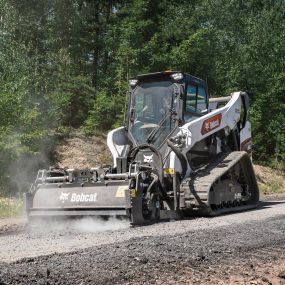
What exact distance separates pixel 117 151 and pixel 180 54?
13490 mm

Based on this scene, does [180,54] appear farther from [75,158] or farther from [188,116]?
[188,116]

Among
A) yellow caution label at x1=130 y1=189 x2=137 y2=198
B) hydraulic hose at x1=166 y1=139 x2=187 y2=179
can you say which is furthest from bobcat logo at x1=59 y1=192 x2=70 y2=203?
hydraulic hose at x1=166 y1=139 x2=187 y2=179

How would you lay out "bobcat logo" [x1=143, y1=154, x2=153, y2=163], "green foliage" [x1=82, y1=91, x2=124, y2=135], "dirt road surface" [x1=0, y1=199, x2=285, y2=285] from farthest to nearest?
"green foliage" [x1=82, y1=91, x2=124, y2=135] < "bobcat logo" [x1=143, y1=154, x2=153, y2=163] < "dirt road surface" [x1=0, y1=199, x2=285, y2=285]

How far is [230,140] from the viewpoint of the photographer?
12.8 metres

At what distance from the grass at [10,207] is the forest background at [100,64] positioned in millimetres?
1030

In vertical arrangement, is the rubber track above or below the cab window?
below

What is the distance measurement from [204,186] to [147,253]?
14.0ft

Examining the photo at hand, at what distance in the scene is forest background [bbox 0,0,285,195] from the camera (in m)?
17.6

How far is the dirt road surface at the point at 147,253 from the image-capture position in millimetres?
5207

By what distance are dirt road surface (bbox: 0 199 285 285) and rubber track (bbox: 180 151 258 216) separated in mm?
580

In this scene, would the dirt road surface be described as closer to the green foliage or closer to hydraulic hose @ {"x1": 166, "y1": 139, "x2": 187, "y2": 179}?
hydraulic hose @ {"x1": 166, "y1": 139, "x2": 187, "y2": 179}

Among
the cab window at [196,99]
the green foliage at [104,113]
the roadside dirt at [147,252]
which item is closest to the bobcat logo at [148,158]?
the cab window at [196,99]

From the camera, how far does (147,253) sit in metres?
6.19

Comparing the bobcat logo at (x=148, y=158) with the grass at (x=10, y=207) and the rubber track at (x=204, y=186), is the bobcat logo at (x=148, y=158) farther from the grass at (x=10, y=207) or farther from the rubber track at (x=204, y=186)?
the grass at (x=10, y=207)
